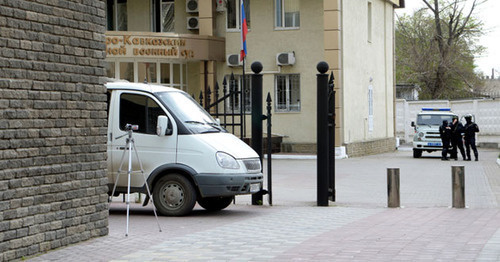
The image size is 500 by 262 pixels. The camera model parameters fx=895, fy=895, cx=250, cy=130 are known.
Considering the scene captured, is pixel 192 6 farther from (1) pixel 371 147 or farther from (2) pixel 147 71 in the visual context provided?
(1) pixel 371 147

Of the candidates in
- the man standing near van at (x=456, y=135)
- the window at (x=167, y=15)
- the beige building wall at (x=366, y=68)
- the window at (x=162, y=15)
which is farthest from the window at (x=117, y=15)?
the man standing near van at (x=456, y=135)

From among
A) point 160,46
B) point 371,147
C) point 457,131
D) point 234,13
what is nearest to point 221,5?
point 234,13

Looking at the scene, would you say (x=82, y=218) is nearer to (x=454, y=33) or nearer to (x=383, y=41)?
(x=383, y=41)

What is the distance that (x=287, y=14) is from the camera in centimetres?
3522

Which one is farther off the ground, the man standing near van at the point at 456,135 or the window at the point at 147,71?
the window at the point at 147,71

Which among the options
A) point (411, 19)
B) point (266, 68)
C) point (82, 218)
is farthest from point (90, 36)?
point (411, 19)

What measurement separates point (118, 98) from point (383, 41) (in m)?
30.1

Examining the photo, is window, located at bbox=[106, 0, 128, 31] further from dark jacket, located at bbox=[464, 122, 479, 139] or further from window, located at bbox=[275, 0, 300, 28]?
dark jacket, located at bbox=[464, 122, 479, 139]

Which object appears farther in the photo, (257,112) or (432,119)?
(432,119)

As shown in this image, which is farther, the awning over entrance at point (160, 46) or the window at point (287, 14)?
the window at point (287, 14)

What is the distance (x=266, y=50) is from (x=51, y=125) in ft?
83.5

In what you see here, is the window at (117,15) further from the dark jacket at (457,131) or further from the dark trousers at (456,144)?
the dark trousers at (456,144)

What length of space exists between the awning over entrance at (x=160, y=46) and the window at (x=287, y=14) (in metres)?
2.67

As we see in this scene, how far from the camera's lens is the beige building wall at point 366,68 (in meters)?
35.4
